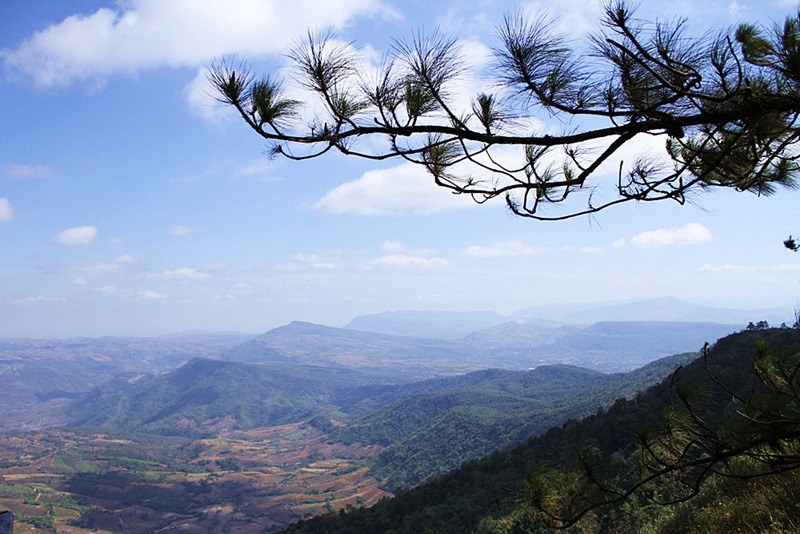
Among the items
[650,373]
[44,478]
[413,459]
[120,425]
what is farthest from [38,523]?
[120,425]

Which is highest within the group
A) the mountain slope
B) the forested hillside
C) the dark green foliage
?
the forested hillside

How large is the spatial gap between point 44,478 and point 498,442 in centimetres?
7049

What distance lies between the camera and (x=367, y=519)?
2662 centimetres

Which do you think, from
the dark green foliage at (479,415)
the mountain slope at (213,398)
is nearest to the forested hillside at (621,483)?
the dark green foliage at (479,415)

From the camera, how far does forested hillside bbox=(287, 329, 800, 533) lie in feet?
7.67

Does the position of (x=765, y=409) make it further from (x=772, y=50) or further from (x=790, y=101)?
(x=772, y=50)

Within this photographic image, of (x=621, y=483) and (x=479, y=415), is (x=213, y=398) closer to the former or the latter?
(x=479, y=415)

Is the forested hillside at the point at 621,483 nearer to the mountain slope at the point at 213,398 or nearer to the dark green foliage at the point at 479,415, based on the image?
the dark green foliage at the point at 479,415

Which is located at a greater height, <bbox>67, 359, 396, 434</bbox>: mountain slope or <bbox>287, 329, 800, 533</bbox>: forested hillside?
<bbox>287, 329, 800, 533</bbox>: forested hillside

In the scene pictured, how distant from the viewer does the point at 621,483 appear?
4.77 meters

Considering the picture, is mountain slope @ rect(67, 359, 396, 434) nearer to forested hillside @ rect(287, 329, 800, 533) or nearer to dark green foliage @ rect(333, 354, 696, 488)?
dark green foliage @ rect(333, 354, 696, 488)

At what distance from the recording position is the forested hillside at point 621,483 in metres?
2.34

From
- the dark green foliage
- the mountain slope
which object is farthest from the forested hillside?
the mountain slope

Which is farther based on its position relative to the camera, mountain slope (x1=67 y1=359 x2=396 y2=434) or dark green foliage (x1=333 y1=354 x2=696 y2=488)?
mountain slope (x1=67 y1=359 x2=396 y2=434)
